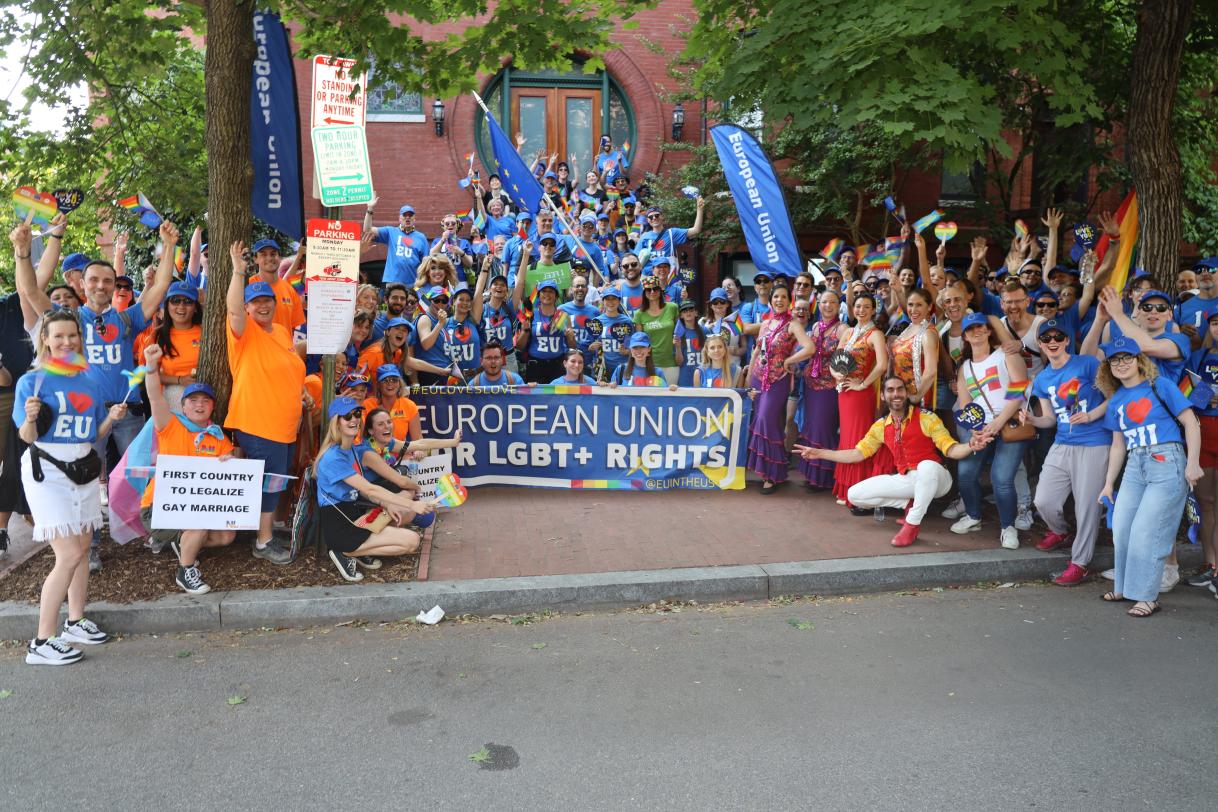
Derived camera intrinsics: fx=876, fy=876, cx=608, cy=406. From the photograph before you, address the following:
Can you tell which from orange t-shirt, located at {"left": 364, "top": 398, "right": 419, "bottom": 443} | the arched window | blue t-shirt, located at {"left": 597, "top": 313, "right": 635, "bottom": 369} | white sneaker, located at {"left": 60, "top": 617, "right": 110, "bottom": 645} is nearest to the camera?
white sneaker, located at {"left": 60, "top": 617, "right": 110, "bottom": 645}

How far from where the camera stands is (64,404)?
4.83m

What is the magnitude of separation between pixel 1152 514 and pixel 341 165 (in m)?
5.55

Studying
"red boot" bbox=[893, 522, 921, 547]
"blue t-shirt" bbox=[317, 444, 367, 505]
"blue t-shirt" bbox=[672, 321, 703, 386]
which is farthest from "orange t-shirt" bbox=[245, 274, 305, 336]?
"red boot" bbox=[893, 522, 921, 547]

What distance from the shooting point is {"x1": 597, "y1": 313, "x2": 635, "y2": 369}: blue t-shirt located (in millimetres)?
9320

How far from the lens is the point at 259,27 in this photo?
256 inches

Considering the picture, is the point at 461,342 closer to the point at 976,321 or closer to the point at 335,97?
the point at 335,97

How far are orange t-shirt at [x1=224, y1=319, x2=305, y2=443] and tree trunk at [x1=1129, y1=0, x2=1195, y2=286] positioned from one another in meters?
6.90

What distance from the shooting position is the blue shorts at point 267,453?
597 centimetres

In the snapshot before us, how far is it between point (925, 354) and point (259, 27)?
5776 millimetres

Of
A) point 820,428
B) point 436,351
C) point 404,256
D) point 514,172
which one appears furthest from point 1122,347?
point 404,256


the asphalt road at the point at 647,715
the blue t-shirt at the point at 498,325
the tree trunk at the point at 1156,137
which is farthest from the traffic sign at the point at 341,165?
the tree trunk at the point at 1156,137

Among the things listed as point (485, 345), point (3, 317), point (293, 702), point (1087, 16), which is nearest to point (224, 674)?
point (293, 702)

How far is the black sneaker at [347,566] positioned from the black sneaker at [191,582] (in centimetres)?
79

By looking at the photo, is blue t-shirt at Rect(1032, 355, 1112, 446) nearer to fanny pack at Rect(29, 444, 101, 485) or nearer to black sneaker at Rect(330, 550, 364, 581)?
black sneaker at Rect(330, 550, 364, 581)
